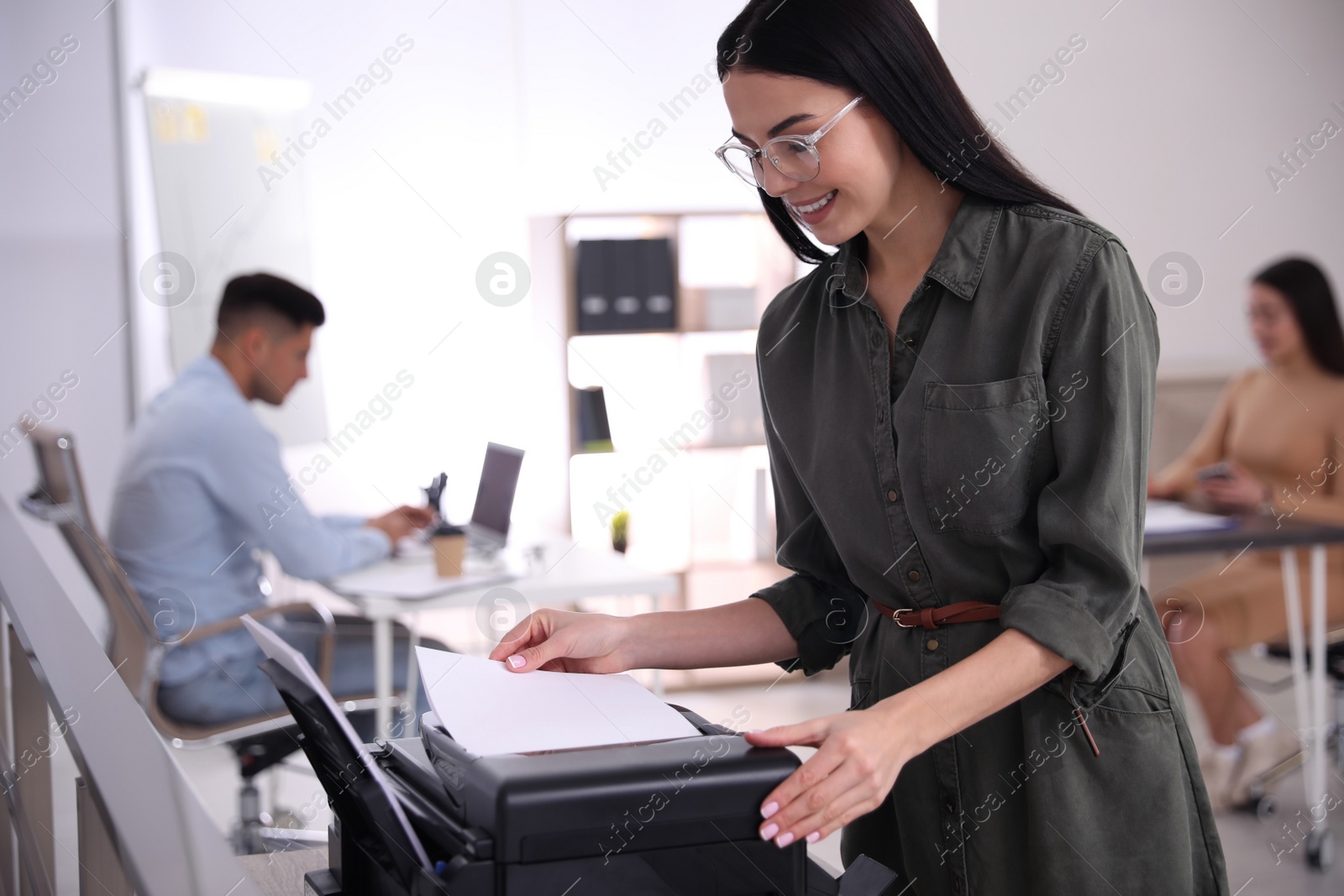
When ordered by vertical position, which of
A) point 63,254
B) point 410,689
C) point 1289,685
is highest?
point 63,254

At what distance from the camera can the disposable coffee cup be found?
280 cm

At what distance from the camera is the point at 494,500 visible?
3229mm

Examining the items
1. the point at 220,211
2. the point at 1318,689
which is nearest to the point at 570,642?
the point at 1318,689

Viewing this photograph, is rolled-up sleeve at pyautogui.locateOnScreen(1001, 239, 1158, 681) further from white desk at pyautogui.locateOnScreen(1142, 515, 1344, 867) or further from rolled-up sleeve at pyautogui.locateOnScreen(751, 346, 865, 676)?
white desk at pyautogui.locateOnScreen(1142, 515, 1344, 867)

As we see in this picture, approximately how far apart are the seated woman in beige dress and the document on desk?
2801mm

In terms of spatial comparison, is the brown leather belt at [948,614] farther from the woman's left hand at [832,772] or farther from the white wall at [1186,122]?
the white wall at [1186,122]

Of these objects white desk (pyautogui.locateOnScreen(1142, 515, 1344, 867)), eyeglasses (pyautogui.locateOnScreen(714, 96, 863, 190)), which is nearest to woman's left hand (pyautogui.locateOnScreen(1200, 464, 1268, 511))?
white desk (pyautogui.locateOnScreen(1142, 515, 1344, 867))

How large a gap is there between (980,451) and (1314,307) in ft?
9.40

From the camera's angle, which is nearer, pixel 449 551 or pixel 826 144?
pixel 826 144

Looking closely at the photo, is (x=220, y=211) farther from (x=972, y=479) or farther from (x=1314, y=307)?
(x=972, y=479)

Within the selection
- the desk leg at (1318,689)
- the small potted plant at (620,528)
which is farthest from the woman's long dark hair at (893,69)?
the small potted plant at (620,528)

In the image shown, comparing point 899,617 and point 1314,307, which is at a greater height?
point 1314,307

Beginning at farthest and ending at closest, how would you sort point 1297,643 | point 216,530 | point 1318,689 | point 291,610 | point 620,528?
point 620,528 < point 1297,643 < point 1318,689 < point 216,530 < point 291,610

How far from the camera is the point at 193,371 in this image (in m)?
2.79
